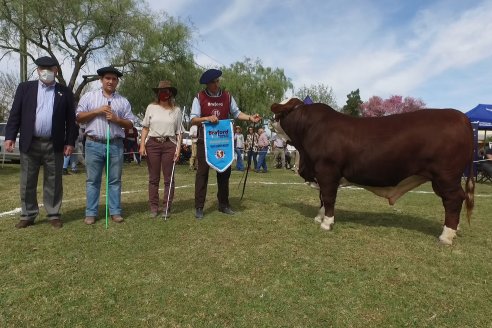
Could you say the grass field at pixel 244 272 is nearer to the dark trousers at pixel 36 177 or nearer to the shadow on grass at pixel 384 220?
the shadow on grass at pixel 384 220

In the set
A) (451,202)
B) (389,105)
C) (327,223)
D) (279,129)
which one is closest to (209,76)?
(279,129)

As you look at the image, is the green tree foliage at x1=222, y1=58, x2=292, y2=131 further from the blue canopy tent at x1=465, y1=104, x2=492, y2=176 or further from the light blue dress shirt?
the light blue dress shirt

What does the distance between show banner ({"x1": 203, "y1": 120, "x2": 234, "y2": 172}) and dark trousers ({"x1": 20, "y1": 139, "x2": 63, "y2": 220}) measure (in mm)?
2002

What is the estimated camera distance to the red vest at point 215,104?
6.07 m

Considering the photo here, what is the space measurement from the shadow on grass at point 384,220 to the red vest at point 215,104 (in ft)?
6.62

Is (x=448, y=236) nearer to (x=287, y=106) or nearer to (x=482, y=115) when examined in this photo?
(x=287, y=106)

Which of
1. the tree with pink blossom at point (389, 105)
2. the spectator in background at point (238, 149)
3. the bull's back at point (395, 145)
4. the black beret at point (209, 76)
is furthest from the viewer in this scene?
the tree with pink blossom at point (389, 105)

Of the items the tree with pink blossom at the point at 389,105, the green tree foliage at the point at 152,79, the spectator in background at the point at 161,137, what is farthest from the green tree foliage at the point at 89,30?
the tree with pink blossom at the point at 389,105

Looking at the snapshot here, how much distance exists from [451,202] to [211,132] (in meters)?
3.30

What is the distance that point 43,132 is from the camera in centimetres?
524

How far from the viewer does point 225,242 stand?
4824 millimetres

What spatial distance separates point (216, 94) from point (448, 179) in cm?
337

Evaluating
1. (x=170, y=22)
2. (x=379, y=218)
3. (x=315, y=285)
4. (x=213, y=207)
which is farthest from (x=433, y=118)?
(x=170, y=22)

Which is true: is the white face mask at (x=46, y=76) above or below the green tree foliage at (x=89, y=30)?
below
